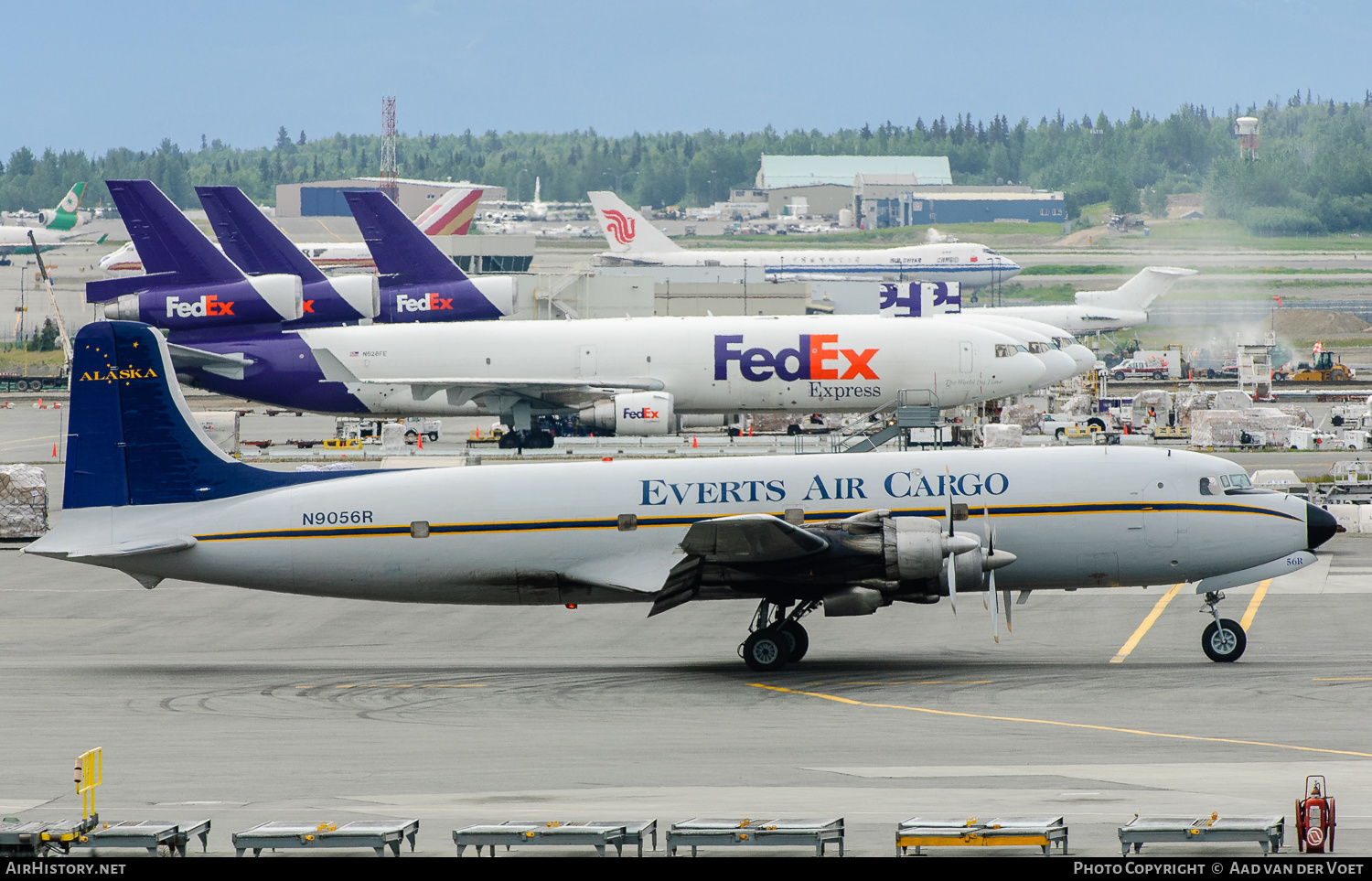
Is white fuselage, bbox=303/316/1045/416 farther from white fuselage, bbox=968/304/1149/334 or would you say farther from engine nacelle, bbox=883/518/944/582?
white fuselage, bbox=968/304/1149/334

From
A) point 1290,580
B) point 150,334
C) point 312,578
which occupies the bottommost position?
point 1290,580

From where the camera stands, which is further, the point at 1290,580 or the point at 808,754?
the point at 1290,580

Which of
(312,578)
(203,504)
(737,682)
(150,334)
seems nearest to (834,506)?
(737,682)

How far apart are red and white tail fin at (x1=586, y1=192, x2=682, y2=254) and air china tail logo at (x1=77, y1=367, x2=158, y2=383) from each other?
116169 millimetres

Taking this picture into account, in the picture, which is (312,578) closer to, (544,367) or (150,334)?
(150,334)

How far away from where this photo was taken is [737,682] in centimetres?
2719

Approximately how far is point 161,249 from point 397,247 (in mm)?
11336

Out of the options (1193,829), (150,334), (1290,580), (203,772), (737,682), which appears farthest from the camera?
(1290,580)

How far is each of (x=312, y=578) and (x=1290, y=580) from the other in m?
24.6

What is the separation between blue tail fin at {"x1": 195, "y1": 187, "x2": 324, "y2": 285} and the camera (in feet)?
213

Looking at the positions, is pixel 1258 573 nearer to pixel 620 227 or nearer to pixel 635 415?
pixel 635 415

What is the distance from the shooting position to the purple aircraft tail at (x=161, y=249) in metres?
57.9

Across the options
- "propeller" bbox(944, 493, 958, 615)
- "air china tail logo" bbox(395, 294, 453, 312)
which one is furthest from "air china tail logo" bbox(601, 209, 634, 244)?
"propeller" bbox(944, 493, 958, 615)

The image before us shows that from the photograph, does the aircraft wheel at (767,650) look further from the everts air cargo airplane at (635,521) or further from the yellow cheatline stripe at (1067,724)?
the yellow cheatline stripe at (1067,724)
